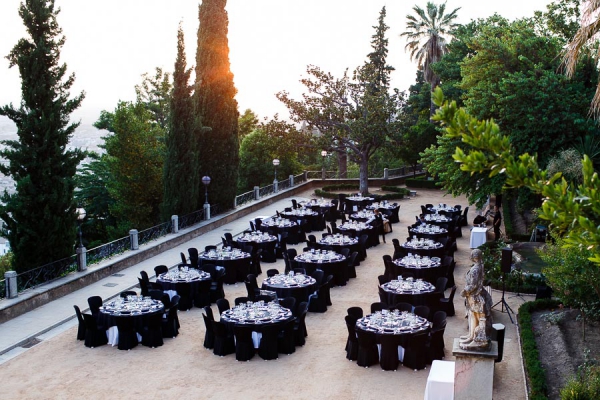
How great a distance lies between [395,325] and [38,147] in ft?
38.2

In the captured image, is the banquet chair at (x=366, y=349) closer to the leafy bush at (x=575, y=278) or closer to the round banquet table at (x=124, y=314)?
the leafy bush at (x=575, y=278)

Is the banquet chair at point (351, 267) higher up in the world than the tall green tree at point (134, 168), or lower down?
lower down

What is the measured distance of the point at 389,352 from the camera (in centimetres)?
1308

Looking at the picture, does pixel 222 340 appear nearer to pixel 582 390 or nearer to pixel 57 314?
pixel 57 314

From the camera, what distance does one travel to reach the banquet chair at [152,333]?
14648 millimetres

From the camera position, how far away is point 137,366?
13648 millimetres

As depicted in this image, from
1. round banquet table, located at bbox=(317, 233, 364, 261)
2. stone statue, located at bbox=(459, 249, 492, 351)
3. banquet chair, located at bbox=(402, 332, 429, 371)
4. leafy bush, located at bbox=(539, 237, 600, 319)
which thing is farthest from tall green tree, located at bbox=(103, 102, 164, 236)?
stone statue, located at bbox=(459, 249, 492, 351)

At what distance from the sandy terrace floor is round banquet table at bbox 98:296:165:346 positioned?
358 millimetres

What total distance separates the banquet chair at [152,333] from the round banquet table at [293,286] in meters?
3.18

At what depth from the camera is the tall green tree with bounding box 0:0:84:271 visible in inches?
748

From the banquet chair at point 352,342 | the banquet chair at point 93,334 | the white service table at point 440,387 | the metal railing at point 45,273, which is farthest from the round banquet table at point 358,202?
the white service table at point 440,387

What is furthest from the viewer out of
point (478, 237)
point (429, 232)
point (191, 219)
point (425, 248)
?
point (191, 219)

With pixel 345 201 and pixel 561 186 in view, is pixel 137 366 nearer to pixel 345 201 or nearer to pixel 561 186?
pixel 561 186

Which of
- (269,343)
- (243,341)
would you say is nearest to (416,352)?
(269,343)
